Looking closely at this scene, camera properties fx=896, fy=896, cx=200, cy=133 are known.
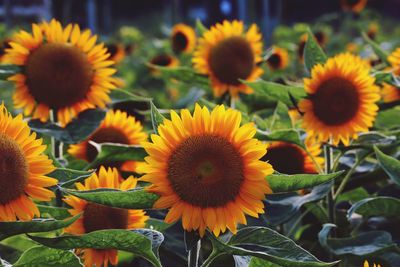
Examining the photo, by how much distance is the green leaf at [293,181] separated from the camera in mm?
1284

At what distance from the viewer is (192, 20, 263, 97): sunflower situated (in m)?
2.43

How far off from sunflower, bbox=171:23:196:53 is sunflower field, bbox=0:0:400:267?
68.6 inches

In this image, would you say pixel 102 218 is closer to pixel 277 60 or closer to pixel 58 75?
pixel 58 75

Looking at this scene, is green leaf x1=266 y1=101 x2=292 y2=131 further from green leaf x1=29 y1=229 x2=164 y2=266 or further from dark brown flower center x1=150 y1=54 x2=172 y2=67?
dark brown flower center x1=150 y1=54 x2=172 y2=67

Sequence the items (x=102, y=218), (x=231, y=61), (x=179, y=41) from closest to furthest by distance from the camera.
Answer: (x=102, y=218) < (x=231, y=61) < (x=179, y=41)

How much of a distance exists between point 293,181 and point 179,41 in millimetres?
3258

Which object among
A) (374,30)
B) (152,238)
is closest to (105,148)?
(152,238)

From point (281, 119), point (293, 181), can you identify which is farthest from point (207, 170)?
point (281, 119)

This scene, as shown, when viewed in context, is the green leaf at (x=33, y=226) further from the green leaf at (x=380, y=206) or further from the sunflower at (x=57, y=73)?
the sunflower at (x=57, y=73)

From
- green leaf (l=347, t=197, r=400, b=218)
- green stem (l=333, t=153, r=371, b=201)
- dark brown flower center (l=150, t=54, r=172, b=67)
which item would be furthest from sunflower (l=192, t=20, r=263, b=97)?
dark brown flower center (l=150, t=54, r=172, b=67)

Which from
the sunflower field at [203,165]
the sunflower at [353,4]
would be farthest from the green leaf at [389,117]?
the sunflower at [353,4]

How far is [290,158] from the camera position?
1.91 m

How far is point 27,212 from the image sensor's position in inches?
51.0

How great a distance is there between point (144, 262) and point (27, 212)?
1.56 ft
